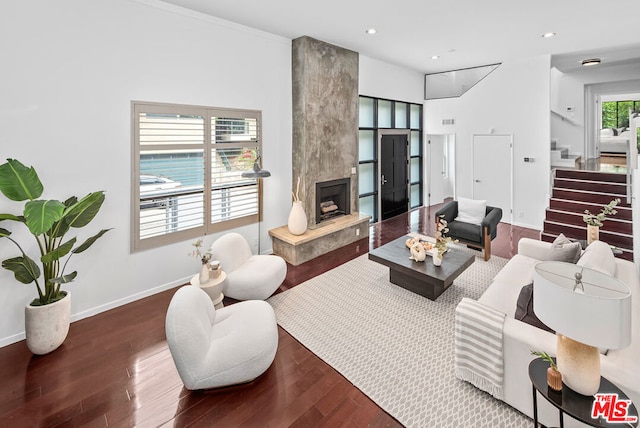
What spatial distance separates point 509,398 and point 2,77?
505 cm

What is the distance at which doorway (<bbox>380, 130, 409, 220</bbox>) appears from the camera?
750cm

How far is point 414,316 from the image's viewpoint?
3574mm

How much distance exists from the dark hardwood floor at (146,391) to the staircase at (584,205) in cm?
541

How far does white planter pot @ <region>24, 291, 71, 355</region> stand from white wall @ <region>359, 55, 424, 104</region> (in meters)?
5.97

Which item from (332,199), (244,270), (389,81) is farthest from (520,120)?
(244,270)

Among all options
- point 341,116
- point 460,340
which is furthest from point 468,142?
point 460,340

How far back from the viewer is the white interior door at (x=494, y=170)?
7.18m

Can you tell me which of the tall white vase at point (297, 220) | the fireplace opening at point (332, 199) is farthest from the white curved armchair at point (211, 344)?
the fireplace opening at point (332, 199)

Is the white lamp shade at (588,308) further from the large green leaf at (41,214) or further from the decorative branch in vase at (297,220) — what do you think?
the decorative branch in vase at (297,220)

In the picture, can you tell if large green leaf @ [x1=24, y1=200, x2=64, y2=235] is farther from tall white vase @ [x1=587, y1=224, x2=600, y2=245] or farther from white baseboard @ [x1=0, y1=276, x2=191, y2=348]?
tall white vase @ [x1=587, y1=224, x2=600, y2=245]

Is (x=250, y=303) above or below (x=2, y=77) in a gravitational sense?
below

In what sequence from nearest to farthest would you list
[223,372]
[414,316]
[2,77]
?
[223,372] → [2,77] → [414,316]

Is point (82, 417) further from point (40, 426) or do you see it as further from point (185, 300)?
point (185, 300)

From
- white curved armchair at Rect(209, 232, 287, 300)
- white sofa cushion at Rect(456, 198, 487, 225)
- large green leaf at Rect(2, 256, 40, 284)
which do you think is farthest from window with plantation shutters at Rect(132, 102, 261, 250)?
white sofa cushion at Rect(456, 198, 487, 225)
